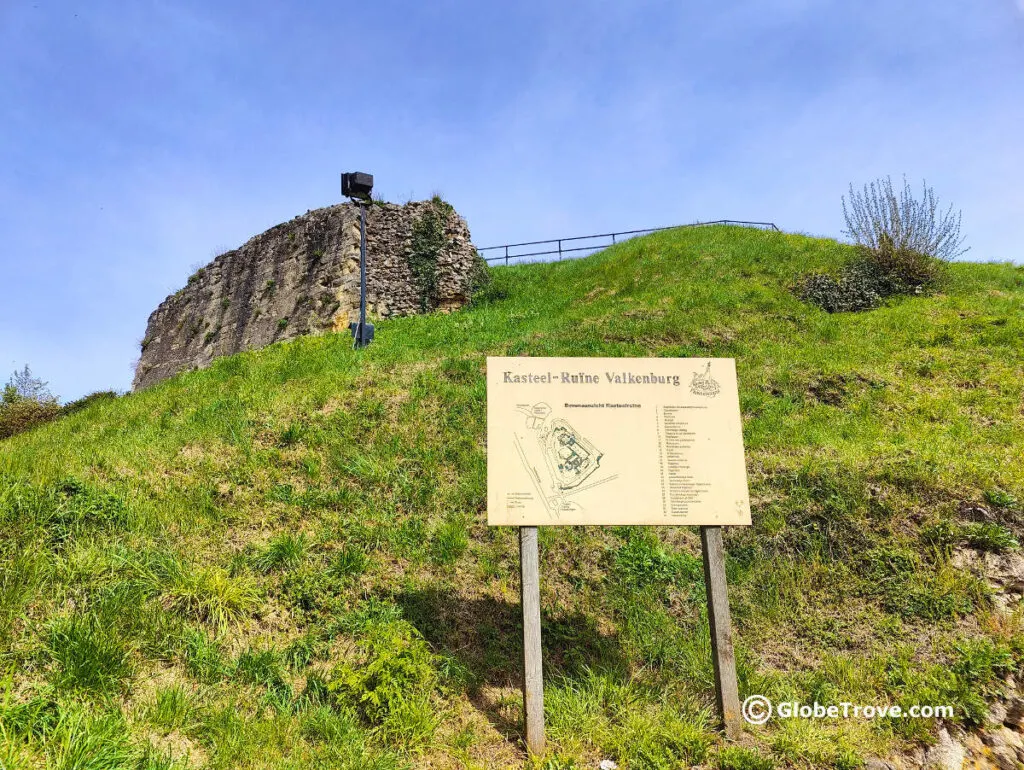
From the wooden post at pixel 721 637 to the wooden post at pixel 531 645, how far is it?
4.01ft

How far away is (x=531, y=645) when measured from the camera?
153 inches

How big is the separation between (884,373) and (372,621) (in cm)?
912

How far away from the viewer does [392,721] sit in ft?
12.2

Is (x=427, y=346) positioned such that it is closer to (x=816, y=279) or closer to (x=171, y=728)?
(x=171, y=728)

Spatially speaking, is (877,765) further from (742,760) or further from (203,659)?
(203,659)

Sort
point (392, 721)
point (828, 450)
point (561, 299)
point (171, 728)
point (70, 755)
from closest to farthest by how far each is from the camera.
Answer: point (70, 755)
point (171, 728)
point (392, 721)
point (828, 450)
point (561, 299)

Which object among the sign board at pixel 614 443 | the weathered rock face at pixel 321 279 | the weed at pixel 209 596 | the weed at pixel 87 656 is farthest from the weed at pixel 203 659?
the weathered rock face at pixel 321 279

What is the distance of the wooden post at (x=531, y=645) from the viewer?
12.2 ft

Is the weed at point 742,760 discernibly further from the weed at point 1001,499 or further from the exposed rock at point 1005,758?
the weed at point 1001,499

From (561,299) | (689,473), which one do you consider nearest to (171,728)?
(689,473)

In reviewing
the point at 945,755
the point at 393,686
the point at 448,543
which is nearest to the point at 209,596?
the point at 393,686

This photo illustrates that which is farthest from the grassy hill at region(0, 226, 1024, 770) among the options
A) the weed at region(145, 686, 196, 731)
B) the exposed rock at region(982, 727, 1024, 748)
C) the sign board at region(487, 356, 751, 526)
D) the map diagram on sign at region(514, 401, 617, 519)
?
the map diagram on sign at region(514, 401, 617, 519)

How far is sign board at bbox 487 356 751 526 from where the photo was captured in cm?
413

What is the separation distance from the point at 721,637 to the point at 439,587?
2414mm
